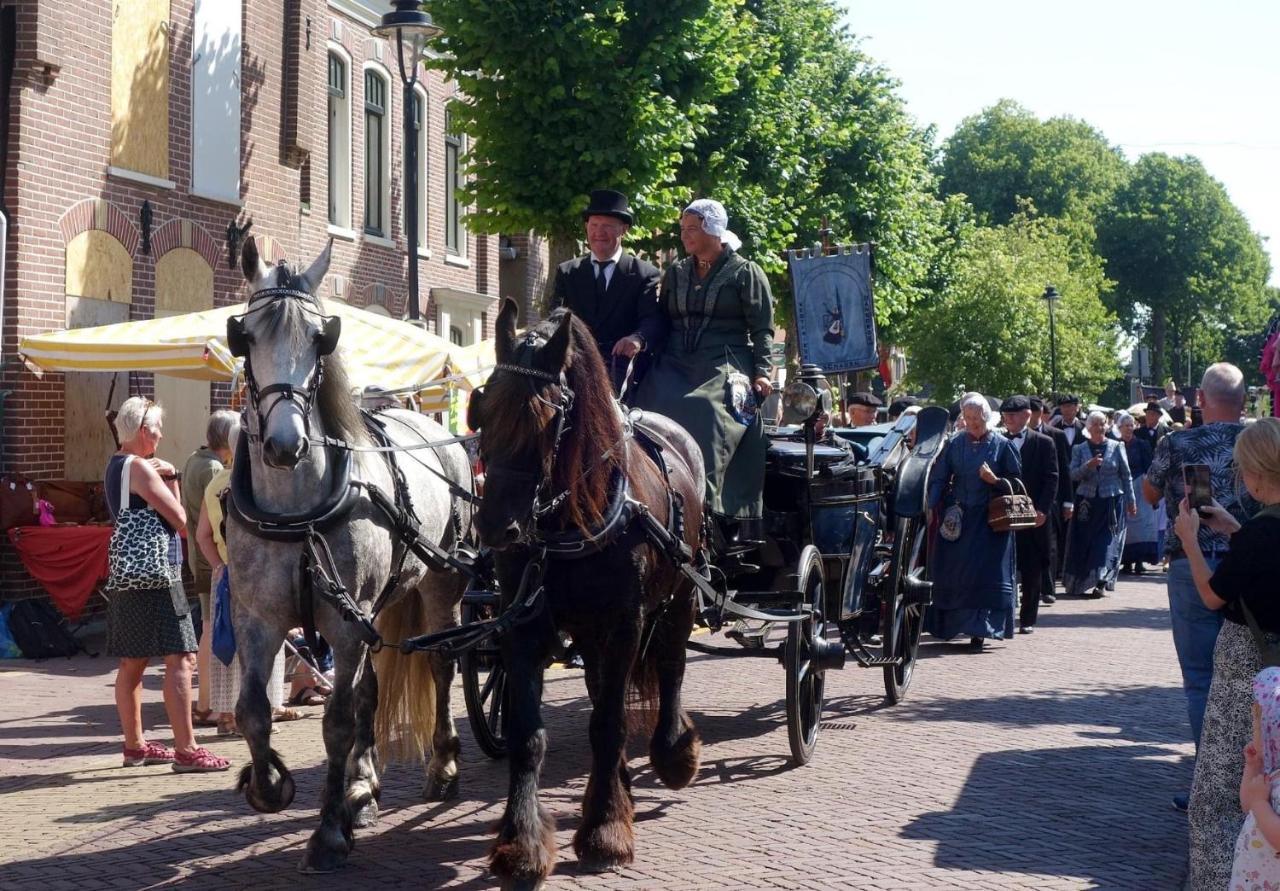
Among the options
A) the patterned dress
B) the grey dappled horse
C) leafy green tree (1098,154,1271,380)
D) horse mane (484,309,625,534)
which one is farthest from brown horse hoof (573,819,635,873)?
leafy green tree (1098,154,1271,380)

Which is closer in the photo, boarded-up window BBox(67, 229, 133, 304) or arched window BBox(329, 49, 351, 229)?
boarded-up window BBox(67, 229, 133, 304)

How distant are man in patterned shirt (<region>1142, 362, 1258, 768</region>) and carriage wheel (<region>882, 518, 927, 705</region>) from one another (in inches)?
106

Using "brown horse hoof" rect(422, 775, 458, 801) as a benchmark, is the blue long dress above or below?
above

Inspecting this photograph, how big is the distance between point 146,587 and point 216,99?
10.6 metres

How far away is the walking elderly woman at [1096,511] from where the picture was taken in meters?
18.8

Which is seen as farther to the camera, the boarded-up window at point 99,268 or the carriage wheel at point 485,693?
the boarded-up window at point 99,268

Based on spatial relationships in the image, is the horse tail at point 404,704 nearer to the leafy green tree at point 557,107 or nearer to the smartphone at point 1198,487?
the smartphone at point 1198,487

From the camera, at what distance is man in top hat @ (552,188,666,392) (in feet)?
25.1

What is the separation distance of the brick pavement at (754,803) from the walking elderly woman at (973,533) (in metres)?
2.02

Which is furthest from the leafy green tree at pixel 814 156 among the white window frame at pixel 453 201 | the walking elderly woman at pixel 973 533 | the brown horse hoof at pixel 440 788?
the brown horse hoof at pixel 440 788

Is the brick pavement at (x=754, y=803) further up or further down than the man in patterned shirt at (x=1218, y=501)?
further down

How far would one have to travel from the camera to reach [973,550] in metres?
13.3

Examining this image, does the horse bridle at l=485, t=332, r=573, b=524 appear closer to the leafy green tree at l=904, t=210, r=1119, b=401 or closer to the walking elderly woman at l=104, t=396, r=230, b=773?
the walking elderly woman at l=104, t=396, r=230, b=773

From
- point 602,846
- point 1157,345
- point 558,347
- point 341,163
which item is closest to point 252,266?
point 558,347
